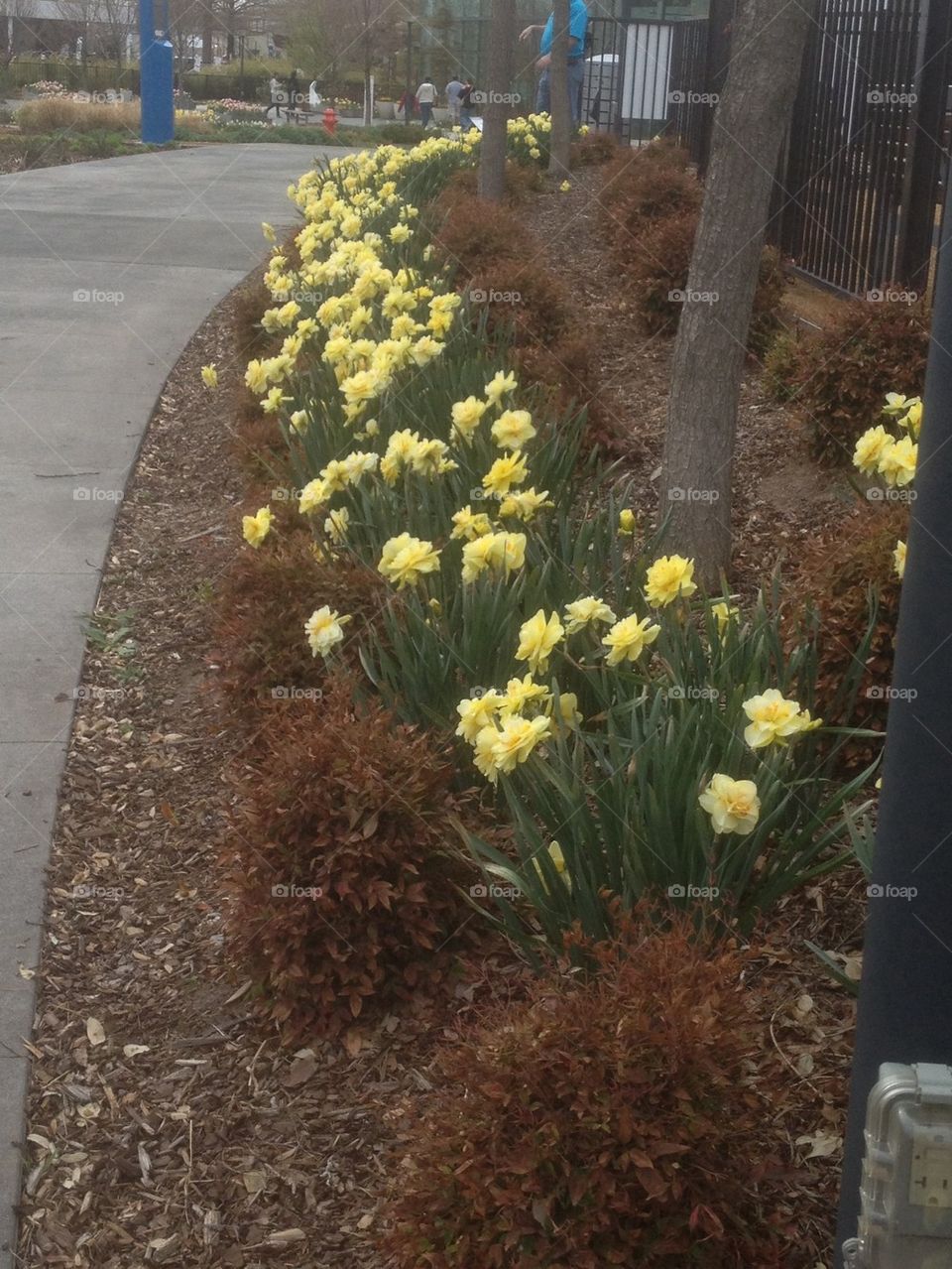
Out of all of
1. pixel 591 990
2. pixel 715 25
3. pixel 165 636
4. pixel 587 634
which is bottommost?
pixel 165 636

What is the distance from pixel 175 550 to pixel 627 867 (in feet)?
12.2

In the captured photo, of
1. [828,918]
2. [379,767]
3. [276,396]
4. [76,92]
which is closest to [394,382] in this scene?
[276,396]

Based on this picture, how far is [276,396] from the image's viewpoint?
5.17 meters

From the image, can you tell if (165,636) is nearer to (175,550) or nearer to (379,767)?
(175,550)

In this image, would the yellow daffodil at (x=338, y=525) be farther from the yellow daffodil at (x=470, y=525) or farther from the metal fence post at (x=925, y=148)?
the metal fence post at (x=925, y=148)

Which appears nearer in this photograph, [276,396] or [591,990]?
[591,990]

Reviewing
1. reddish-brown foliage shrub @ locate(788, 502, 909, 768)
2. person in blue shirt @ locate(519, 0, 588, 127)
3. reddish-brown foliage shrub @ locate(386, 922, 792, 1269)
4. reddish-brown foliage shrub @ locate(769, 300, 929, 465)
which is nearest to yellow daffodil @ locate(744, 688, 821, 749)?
reddish-brown foliage shrub @ locate(386, 922, 792, 1269)

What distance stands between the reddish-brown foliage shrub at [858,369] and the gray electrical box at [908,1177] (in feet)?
13.6

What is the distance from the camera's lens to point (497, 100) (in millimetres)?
9750

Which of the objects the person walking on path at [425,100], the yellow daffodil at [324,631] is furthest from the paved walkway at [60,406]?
the person walking on path at [425,100]

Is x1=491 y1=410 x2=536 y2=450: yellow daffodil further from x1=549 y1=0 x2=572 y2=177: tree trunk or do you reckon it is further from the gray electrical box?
x1=549 y1=0 x2=572 y2=177: tree trunk

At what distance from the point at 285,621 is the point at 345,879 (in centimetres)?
123

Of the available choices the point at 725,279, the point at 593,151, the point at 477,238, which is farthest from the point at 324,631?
the point at 593,151

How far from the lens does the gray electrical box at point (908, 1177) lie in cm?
124
